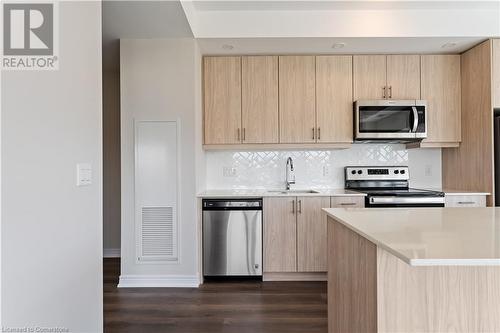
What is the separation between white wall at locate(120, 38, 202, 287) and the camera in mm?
3107

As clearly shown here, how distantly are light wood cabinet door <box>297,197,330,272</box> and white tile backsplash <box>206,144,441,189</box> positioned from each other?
62 cm

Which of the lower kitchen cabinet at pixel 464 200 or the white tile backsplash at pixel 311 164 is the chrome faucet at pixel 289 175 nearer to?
the white tile backsplash at pixel 311 164

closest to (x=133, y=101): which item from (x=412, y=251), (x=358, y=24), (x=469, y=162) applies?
(x=358, y=24)

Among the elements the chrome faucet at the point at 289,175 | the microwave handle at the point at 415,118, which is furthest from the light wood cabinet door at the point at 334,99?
the microwave handle at the point at 415,118

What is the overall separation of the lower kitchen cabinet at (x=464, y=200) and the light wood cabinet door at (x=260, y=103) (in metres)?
1.78

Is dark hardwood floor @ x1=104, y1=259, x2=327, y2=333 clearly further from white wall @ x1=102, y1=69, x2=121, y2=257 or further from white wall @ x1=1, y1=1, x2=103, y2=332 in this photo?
white wall @ x1=102, y1=69, x2=121, y2=257

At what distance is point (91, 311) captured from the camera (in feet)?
5.48

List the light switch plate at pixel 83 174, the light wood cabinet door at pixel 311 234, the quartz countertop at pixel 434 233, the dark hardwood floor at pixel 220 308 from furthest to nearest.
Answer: the light wood cabinet door at pixel 311 234 < the dark hardwood floor at pixel 220 308 < the light switch plate at pixel 83 174 < the quartz countertop at pixel 434 233

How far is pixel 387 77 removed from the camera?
3475 mm

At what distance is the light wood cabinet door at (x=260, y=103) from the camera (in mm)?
3471

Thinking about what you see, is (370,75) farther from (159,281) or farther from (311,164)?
(159,281)

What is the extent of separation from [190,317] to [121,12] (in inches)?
95.3

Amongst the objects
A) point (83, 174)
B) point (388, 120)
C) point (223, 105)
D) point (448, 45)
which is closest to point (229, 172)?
point (223, 105)

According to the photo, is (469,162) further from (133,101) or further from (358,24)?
(133,101)
